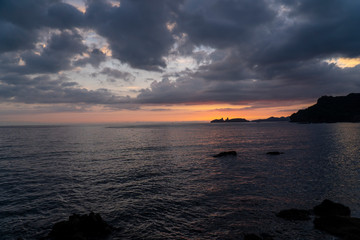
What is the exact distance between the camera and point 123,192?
1013 inches

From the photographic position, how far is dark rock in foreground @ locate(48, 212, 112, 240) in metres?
15.1

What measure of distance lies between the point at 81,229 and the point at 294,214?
18.9 metres

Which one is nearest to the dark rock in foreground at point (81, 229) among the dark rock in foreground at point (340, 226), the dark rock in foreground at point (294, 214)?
the dark rock in foreground at point (294, 214)

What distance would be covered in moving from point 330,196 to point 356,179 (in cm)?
1068

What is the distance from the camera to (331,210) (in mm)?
18234

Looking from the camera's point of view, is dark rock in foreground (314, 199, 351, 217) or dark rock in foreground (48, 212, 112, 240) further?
dark rock in foreground (314, 199, 351, 217)

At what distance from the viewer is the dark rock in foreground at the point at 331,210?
58.5ft

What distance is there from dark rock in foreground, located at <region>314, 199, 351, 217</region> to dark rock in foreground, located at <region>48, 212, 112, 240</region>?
19418 mm

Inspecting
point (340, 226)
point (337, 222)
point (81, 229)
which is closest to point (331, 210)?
point (337, 222)

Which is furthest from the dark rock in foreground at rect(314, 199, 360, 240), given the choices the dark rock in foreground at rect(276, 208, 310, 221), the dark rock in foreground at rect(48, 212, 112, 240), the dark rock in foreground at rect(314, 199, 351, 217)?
the dark rock in foreground at rect(48, 212, 112, 240)

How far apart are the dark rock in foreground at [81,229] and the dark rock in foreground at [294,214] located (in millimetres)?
15797

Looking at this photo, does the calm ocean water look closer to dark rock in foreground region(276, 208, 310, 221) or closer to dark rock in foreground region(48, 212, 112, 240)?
dark rock in foreground region(276, 208, 310, 221)

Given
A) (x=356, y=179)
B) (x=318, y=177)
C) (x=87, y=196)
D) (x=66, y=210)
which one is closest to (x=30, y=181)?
(x=87, y=196)

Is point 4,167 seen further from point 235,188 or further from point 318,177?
point 318,177
